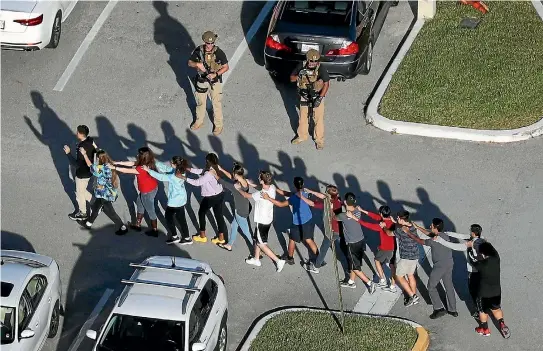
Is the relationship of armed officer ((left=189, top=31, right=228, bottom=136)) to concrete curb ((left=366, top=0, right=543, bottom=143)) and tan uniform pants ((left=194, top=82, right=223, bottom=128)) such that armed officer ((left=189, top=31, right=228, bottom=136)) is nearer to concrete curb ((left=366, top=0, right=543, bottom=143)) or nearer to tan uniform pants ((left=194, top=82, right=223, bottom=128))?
tan uniform pants ((left=194, top=82, right=223, bottom=128))

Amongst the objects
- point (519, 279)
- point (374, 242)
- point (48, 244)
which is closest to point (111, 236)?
point (48, 244)

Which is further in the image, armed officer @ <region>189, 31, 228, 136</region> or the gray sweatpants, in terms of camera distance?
armed officer @ <region>189, 31, 228, 136</region>

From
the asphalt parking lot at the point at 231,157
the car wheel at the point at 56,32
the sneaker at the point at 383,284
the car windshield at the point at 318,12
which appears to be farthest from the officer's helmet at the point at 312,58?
the car wheel at the point at 56,32

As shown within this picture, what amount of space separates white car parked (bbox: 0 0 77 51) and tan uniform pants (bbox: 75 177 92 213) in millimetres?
4019

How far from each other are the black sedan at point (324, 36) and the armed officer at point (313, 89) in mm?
881

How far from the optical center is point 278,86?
61.4ft

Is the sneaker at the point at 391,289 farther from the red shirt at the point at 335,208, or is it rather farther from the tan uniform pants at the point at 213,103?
the tan uniform pants at the point at 213,103

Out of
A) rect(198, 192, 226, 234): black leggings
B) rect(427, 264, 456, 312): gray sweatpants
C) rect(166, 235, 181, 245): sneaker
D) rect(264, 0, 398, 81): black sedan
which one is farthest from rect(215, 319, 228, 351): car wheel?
rect(264, 0, 398, 81): black sedan

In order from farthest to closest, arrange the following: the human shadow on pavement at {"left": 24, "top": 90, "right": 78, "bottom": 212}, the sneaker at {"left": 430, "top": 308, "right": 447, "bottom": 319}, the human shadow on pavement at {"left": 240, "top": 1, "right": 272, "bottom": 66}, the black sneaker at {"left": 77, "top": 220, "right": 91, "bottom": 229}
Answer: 1. the human shadow on pavement at {"left": 240, "top": 1, "right": 272, "bottom": 66}
2. the human shadow on pavement at {"left": 24, "top": 90, "right": 78, "bottom": 212}
3. the black sneaker at {"left": 77, "top": 220, "right": 91, "bottom": 229}
4. the sneaker at {"left": 430, "top": 308, "right": 447, "bottom": 319}

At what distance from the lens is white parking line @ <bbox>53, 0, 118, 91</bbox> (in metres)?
18.9

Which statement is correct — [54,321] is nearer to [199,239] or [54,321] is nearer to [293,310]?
[199,239]

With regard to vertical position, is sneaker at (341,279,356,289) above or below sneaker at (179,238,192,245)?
above

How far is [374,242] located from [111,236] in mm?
3812

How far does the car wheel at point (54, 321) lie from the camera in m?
13.8
